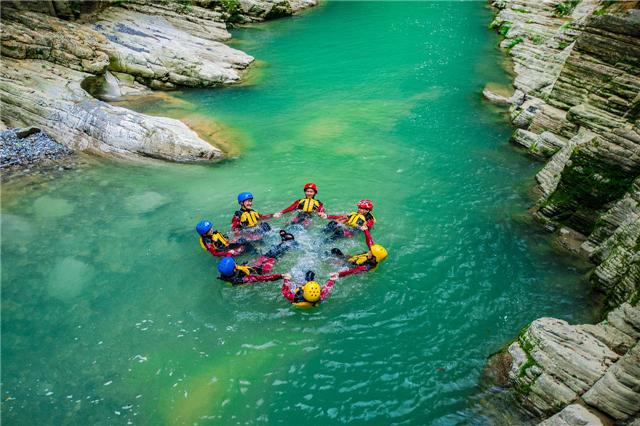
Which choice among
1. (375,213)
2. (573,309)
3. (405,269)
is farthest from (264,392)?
(573,309)

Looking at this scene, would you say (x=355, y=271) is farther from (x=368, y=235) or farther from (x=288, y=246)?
(x=288, y=246)

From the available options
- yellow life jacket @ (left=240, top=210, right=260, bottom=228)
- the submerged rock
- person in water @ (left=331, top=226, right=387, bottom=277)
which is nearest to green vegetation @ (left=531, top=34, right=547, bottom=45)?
person in water @ (left=331, top=226, right=387, bottom=277)

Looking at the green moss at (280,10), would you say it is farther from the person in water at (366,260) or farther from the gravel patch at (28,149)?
the person in water at (366,260)

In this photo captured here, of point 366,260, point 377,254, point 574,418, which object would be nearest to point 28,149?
point 366,260

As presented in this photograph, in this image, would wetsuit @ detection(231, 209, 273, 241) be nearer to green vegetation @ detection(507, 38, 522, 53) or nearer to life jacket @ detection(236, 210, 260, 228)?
life jacket @ detection(236, 210, 260, 228)

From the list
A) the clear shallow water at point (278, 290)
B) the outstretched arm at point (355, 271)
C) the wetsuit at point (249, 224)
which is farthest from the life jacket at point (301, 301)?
the wetsuit at point (249, 224)

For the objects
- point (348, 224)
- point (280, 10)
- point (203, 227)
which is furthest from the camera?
point (280, 10)
